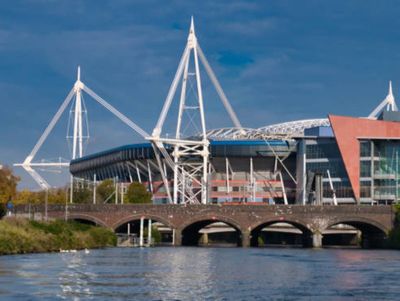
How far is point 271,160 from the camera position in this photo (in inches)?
7215

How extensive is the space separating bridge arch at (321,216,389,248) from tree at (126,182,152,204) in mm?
45579

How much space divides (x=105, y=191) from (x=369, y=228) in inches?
2411

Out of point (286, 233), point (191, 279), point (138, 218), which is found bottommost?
point (191, 279)

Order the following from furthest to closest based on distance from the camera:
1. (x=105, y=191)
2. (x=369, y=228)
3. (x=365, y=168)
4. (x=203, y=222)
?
1. (x=105, y=191)
2. (x=365, y=168)
3. (x=203, y=222)
4. (x=369, y=228)

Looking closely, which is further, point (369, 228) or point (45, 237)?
point (369, 228)

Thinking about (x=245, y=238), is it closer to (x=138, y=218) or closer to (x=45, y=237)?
(x=138, y=218)

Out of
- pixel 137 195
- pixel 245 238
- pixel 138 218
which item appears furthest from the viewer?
pixel 137 195

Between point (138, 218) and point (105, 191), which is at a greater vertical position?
point (105, 191)

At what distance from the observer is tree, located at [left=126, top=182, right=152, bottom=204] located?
172 m

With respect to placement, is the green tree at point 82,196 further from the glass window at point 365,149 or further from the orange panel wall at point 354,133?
the glass window at point 365,149

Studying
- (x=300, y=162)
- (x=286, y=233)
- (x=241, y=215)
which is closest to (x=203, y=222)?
(x=241, y=215)

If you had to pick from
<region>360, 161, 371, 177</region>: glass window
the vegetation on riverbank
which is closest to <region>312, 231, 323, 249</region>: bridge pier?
the vegetation on riverbank

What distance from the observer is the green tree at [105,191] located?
594 feet

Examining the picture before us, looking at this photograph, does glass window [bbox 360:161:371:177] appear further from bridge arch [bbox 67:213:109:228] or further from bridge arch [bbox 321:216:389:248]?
bridge arch [bbox 67:213:109:228]
